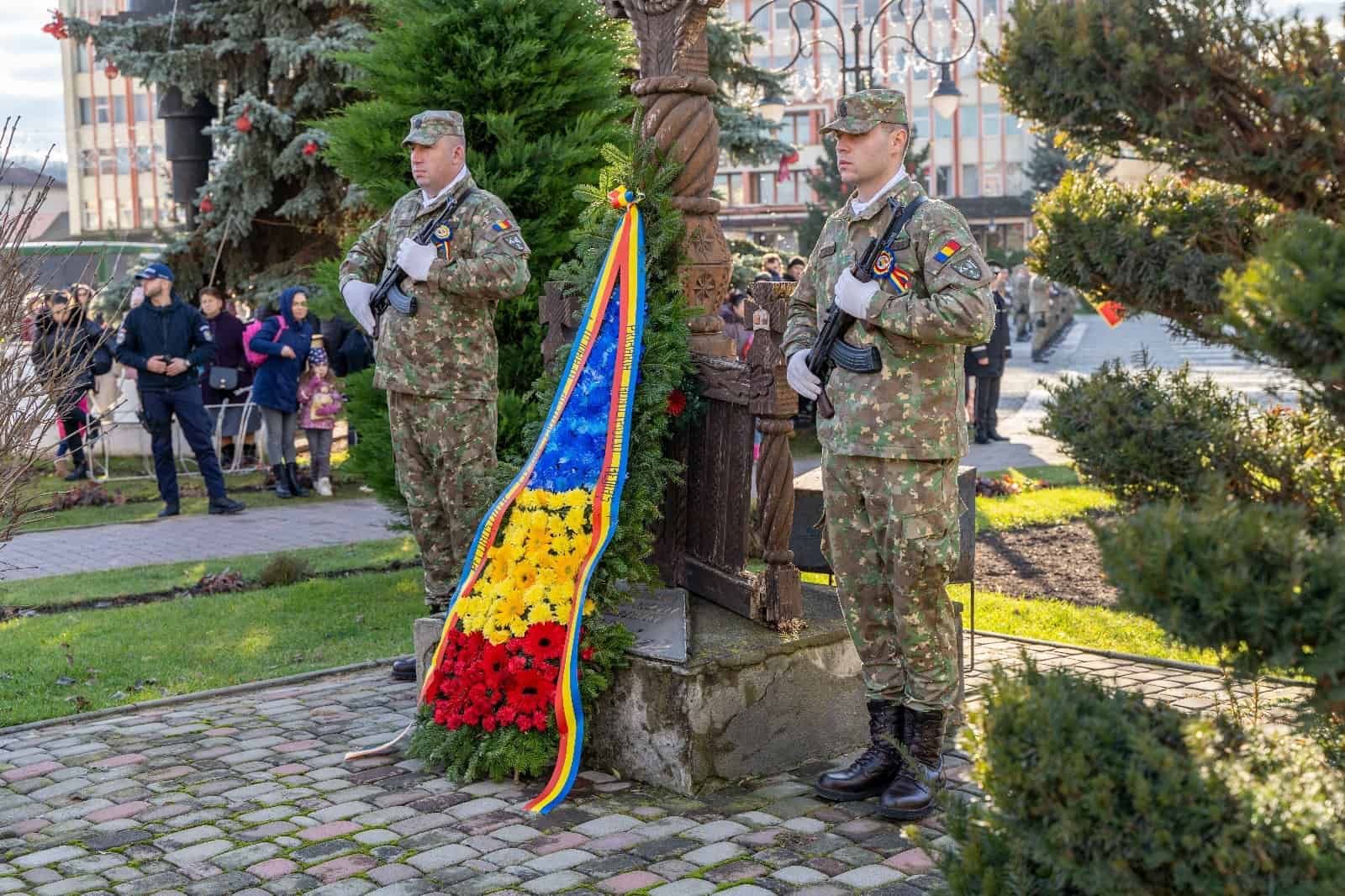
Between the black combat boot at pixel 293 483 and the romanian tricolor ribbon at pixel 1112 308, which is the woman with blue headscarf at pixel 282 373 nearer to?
the black combat boot at pixel 293 483

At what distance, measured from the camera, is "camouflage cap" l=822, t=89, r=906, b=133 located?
16.1 ft

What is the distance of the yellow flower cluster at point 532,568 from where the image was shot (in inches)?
218

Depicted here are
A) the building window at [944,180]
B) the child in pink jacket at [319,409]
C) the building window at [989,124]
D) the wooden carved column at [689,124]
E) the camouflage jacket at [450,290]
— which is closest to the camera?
the wooden carved column at [689,124]

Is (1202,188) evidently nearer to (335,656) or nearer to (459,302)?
(459,302)

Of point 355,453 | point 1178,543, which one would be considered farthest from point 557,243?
point 1178,543

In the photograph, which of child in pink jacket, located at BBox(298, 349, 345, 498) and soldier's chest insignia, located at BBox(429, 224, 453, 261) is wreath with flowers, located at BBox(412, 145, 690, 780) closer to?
soldier's chest insignia, located at BBox(429, 224, 453, 261)

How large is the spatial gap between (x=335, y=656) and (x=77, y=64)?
83.1 meters

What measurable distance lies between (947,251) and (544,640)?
2.03 meters

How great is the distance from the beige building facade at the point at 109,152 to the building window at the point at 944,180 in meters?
42.5

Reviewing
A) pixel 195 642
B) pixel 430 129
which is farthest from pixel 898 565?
pixel 195 642

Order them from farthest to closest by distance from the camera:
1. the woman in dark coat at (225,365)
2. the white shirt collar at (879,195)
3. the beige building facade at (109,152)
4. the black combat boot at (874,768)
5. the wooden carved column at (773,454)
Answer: the beige building facade at (109,152) → the woman in dark coat at (225,365) → the wooden carved column at (773,454) → the black combat boot at (874,768) → the white shirt collar at (879,195)

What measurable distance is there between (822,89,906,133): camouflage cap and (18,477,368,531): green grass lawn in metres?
9.67

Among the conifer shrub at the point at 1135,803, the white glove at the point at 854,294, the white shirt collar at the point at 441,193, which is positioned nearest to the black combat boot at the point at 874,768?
the white glove at the point at 854,294

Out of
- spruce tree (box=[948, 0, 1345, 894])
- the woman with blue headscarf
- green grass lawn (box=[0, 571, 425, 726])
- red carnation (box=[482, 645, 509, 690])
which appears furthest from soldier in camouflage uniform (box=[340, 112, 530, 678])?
the woman with blue headscarf
